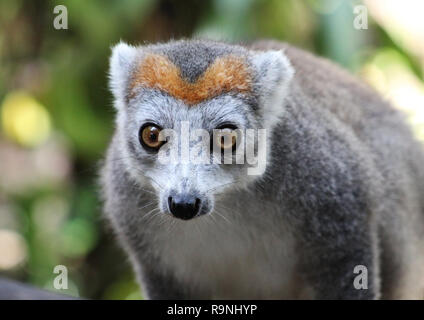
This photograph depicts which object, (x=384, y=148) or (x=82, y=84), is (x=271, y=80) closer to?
(x=384, y=148)

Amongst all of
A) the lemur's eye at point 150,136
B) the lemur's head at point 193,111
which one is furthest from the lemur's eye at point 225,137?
the lemur's eye at point 150,136

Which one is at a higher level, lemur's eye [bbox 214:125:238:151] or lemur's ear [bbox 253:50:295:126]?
lemur's ear [bbox 253:50:295:126]

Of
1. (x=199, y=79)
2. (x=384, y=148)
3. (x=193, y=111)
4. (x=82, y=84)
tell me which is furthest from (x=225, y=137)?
(x=82, y=84)

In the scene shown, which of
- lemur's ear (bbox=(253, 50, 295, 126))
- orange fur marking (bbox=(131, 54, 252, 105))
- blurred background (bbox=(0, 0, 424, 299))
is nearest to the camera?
orange fur marking (bbox=(131, 54, 252, 105))

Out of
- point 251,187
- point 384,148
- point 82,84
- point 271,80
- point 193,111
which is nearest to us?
point 193,111

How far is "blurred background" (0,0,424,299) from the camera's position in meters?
6.55

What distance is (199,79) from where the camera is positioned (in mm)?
3533

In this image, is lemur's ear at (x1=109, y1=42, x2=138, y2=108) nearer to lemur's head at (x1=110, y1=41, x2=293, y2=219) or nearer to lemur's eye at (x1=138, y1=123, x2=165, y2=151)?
lemur's head at (x1=110, y1=41, x2=293, y2=219)

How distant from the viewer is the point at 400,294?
4.77 m

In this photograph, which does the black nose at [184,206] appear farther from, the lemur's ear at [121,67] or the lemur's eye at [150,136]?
the lemur's ear at [121,67]

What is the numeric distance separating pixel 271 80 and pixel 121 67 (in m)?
0.84

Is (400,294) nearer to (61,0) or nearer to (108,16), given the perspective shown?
(108,16)

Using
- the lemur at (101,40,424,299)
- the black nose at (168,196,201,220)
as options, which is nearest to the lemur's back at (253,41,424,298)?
the lemur at (101,40,424,299)

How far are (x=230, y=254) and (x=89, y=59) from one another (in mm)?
3465
